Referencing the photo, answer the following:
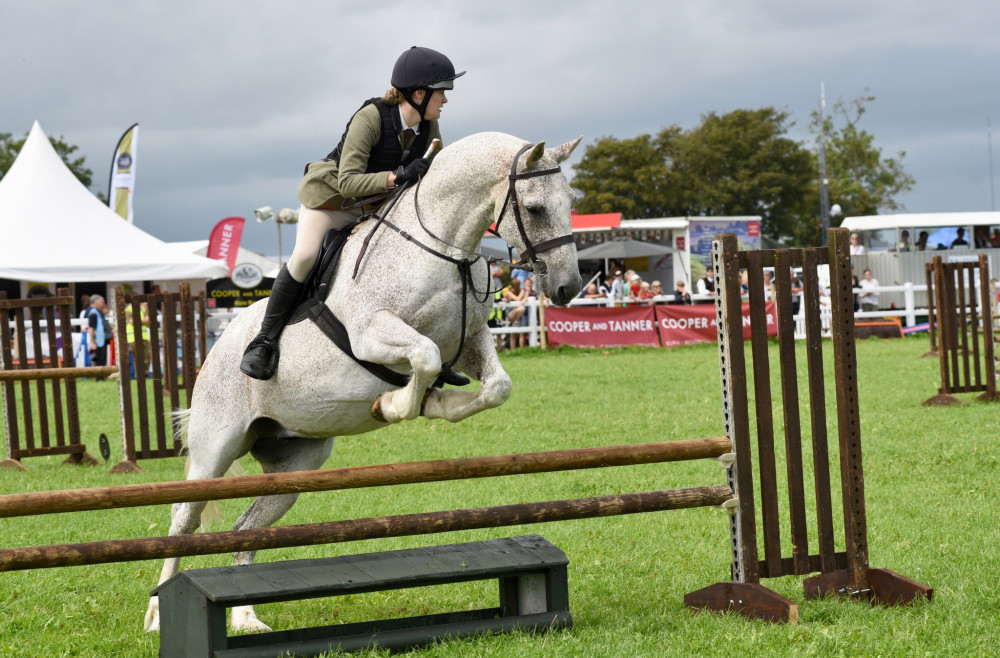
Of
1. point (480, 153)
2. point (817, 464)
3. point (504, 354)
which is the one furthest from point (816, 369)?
point (504, 354)

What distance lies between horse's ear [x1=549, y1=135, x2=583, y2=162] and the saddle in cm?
104

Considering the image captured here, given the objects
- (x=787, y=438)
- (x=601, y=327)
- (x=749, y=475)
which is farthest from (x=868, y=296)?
(x=749, y=475)

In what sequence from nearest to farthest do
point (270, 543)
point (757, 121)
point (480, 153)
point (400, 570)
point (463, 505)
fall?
point (270, 543)
point (400, 570)
point (480, 153)
point (463, 505)
point (757, 121)

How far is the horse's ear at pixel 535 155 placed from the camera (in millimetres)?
4012

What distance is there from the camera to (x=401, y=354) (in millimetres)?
4184

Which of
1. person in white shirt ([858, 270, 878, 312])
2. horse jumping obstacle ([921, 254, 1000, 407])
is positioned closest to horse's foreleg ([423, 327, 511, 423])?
horse jumping obstacle ([921, 254, 1000, 407])

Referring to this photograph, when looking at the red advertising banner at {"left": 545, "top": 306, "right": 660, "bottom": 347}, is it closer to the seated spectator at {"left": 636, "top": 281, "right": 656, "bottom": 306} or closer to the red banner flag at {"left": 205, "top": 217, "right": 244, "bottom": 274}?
the seated spectator at {"left": 636, "top": 281, "right": 656, "bottom": 306}

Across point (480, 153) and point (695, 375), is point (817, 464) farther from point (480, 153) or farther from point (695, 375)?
point (695, 375)

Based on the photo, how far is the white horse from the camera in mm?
Answer: 4066

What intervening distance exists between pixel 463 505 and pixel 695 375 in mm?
8245

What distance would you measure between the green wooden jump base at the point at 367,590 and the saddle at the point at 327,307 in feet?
2.53

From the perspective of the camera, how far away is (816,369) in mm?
4426

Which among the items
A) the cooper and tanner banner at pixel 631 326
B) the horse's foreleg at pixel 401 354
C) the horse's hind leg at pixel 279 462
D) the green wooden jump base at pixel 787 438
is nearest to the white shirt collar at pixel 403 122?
the horse's foreleg at pixel 401 354

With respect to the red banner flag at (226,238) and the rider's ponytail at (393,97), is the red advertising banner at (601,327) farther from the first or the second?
the rider's ponytail at (393,97)
